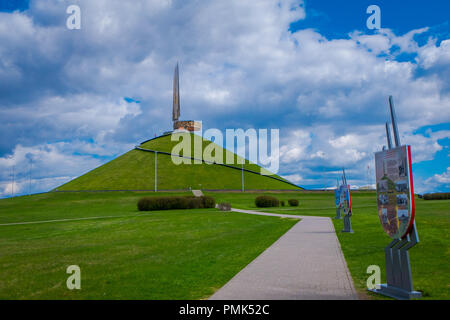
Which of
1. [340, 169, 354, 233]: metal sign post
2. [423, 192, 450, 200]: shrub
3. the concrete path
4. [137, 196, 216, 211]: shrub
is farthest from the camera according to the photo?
[423, 192, 450, 200]: shrub

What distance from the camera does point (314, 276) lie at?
25.4 ft

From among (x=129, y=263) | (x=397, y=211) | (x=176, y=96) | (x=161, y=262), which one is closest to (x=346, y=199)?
(x=161, y=262)

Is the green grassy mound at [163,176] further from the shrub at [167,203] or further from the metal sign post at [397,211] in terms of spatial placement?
the metal sign post at [397,211]

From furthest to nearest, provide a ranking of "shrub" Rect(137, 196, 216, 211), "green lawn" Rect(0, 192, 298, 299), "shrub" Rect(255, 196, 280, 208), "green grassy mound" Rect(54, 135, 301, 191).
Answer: "green grassy mound" Rect(54, 135, 301, 191)
"shrub" Rect(255, 196, 280, 208)
"shrub" Rect(137, 196, 216, 211)
"green lawn" Rect(0, 192, 298, 299)

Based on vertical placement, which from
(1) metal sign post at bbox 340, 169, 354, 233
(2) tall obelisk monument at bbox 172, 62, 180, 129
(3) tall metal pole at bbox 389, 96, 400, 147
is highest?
(2) tall obelisk monument at bbox 172, 62, 180, 129

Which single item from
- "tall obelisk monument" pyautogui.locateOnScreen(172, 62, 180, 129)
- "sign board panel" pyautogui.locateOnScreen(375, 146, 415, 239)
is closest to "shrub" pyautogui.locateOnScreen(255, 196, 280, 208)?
"sign board panel" pyautogui.locateOnScreen(375, 146, 415, 239)

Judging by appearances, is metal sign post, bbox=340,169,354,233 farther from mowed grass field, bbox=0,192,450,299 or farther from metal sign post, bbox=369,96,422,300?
metal sign post, bbox=369,96,422,300

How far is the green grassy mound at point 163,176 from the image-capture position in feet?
285

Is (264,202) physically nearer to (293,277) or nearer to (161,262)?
(161,262)

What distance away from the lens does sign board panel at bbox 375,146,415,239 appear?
5961mm

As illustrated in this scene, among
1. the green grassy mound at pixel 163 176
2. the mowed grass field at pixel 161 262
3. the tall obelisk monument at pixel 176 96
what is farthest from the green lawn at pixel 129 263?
the tall obelisk monument at pixel 176 96

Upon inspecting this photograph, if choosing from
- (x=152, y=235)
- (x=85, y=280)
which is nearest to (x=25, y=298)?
(x=85, y=280)

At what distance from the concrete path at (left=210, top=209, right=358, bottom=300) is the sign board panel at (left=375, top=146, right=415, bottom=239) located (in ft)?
4.85
